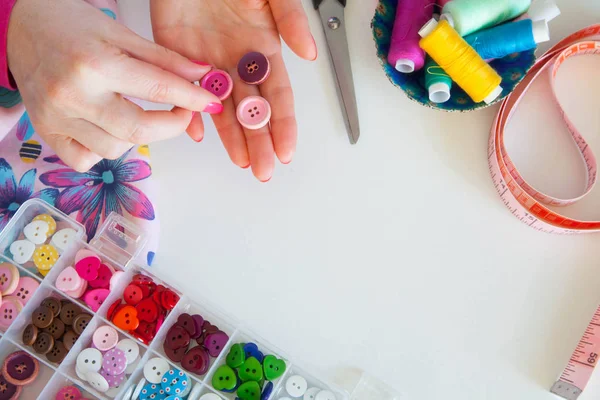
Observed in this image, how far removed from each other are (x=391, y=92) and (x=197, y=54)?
0.42 metres

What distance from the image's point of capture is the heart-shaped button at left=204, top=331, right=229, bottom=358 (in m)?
1.04

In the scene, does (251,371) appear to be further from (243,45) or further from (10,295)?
(243,45)

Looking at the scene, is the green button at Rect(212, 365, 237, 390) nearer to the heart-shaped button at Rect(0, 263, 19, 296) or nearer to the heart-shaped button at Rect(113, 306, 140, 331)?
the heart-shaped button at Rect(113, 306, 140, 331)

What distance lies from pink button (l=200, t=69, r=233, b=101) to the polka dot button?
533mm

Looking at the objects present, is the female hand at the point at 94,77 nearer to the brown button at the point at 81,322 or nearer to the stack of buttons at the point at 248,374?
the brown button at the point at 81,322

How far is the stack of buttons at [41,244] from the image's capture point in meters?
1.07

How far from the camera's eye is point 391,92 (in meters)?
1.16

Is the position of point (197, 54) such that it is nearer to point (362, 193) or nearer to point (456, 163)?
point (362, 193)

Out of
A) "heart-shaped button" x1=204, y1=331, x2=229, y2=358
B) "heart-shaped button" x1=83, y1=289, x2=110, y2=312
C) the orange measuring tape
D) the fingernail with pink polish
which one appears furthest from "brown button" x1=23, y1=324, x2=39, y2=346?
the orange measuring tape

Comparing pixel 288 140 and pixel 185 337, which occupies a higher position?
pixel 288 140

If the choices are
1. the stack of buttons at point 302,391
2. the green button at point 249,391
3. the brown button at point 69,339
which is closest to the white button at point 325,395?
the stack of buttons at point 302,391

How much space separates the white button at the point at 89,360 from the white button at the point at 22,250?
0.74 feet

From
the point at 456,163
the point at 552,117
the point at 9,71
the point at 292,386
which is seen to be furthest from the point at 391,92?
the point at 9,71

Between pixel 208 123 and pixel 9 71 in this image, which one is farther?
pixel 208 123
